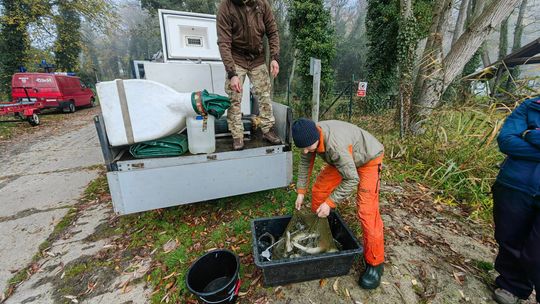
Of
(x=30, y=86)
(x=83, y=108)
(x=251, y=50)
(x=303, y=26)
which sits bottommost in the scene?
(x=83, y=108)

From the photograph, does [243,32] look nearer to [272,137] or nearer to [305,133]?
[272,137]

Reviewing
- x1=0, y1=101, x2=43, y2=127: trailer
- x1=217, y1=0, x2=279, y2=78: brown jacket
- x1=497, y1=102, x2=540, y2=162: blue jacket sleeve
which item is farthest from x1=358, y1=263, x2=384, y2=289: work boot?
x1=0, y1=101, x2=43, y2=127: trailer

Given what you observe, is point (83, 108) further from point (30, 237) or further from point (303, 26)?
point (30, 237)

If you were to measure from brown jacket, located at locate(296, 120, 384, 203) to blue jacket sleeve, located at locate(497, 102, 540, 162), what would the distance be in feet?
2.56

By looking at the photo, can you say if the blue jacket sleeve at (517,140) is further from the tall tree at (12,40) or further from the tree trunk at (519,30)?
the tree trunk at (519,30)

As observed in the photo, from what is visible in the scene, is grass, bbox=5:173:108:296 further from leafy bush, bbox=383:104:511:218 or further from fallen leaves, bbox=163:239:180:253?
leafy bush, bbox=383:104:511:218

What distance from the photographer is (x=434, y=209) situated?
302 centimetres

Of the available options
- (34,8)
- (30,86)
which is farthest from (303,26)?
(34,8)

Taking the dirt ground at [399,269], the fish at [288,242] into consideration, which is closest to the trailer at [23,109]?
the dirt ground at [399,269]

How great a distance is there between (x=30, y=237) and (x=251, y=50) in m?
3.34

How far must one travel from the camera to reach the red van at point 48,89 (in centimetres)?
901

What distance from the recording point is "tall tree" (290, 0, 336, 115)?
354 inches

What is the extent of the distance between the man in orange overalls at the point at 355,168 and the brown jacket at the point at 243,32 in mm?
1231

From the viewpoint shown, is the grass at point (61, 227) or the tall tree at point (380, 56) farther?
the tall tree at point (380, 56)
